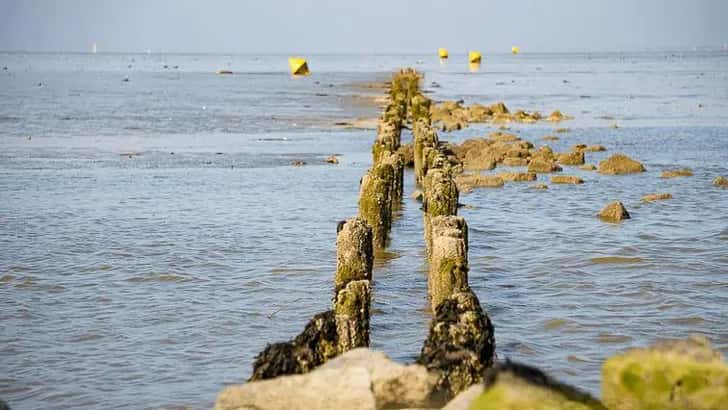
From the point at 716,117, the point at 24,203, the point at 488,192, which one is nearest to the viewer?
the point at 24,203

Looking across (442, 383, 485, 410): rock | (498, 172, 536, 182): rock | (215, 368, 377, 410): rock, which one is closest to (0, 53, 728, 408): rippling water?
(498, 172, 536, 182): rock

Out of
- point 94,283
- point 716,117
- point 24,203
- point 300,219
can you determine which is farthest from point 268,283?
point 716,117

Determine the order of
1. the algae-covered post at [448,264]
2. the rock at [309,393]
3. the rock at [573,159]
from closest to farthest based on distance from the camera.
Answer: the rock at [309,393], the algae-covered post at [448,264], the rock at [573,159]

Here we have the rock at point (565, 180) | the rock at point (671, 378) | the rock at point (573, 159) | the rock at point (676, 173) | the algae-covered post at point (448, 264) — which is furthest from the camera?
the rock at point (573, 159)

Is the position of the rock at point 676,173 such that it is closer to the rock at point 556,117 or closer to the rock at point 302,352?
the rock at point 556,117

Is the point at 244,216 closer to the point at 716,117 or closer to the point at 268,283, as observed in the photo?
the point at 268,283

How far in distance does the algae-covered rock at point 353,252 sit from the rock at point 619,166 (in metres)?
16.6

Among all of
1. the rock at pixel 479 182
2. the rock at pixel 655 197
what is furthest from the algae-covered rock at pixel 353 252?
the rock at pixel 479 182

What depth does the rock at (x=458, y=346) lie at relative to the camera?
7.78 meters

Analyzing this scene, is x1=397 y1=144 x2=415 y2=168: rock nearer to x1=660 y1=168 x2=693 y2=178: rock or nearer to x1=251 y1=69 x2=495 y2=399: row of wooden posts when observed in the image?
x1=660 y1=168 x2=693 y2=178: rock

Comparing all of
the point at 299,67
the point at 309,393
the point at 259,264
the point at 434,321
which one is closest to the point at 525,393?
the point at 309,393

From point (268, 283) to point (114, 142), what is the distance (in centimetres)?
2355

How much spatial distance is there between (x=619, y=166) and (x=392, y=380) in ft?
70.9

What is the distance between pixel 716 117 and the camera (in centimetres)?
4784
